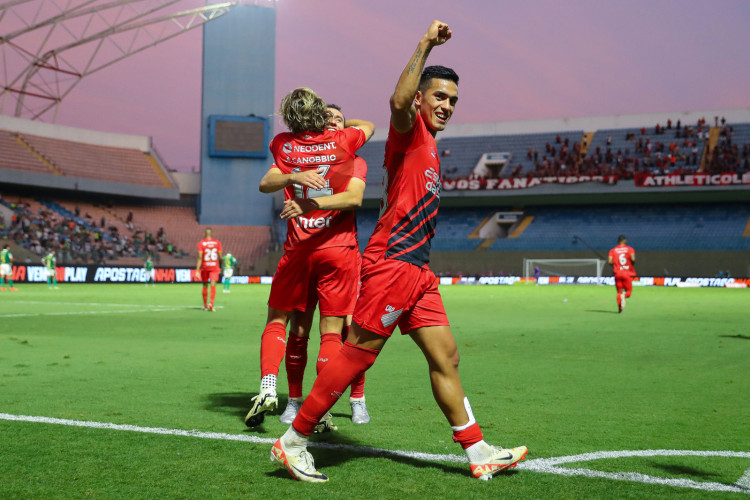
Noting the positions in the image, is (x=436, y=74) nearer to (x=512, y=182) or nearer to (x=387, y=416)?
(x=387, y=416)

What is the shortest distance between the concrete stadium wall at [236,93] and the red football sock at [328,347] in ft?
194

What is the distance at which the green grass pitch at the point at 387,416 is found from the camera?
153 inches

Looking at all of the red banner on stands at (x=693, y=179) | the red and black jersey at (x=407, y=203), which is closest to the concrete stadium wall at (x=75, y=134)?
the red banner on stands at (x=693, y=179)

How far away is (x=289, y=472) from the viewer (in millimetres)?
4062

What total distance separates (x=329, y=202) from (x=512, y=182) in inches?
2060

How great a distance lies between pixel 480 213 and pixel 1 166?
114 ft

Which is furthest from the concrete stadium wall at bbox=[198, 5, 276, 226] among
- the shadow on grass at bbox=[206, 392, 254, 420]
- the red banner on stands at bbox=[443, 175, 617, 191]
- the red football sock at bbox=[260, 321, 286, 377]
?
the red football sock at bbox=[260, 321, 286, 377]

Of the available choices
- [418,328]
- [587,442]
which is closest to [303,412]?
[418,328]

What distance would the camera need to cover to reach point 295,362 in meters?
5.63

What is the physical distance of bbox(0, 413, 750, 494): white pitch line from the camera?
12.8 ft

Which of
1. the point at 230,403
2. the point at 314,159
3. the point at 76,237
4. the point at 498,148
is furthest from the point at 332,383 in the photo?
the point at 498,148

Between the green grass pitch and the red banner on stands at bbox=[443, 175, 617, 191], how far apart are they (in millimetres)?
42364

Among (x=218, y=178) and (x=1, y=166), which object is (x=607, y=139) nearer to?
(x=218, y=178)

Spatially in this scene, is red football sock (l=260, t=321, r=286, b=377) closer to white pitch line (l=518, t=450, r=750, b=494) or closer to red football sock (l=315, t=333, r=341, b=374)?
red football sock (l=315, t=333, r=341, b=374)
